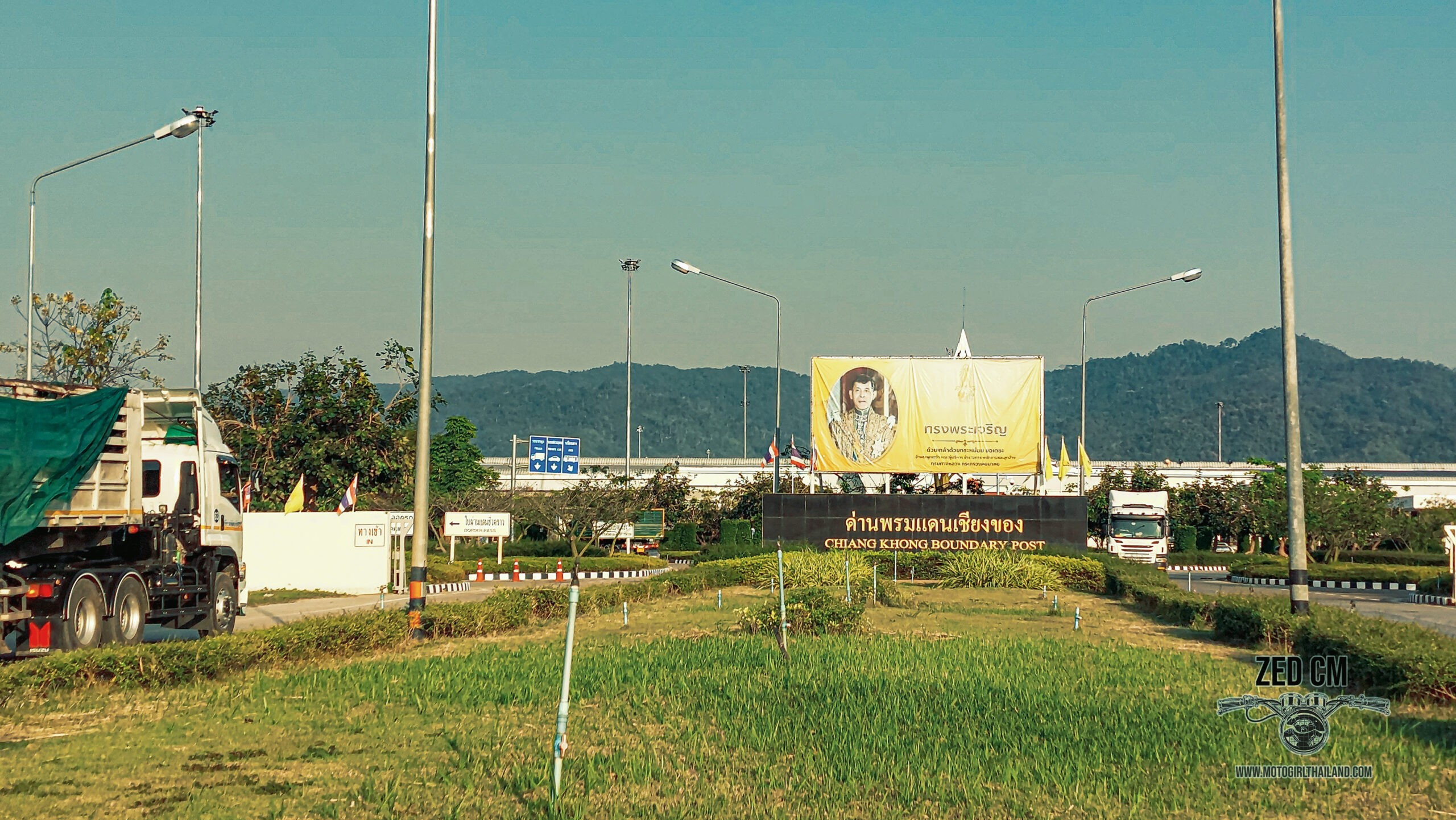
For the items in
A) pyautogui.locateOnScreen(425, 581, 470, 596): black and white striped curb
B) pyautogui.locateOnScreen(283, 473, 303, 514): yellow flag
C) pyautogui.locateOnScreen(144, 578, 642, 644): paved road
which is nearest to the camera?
pyautogui.locateOnScreen(144, 578, 642, 644): paved road

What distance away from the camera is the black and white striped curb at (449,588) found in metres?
42.5

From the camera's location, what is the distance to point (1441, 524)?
71188 mm

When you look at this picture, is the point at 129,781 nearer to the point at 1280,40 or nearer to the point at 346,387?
the point at 1280,40

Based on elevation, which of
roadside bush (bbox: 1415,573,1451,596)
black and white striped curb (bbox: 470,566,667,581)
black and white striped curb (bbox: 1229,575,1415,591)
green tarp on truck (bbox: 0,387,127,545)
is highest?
green tarp on truck (bbox: 0,387,127,545)

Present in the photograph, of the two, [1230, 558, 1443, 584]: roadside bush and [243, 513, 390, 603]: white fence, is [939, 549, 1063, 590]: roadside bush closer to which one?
[1230, 558, 1443, 584]: roadside bush

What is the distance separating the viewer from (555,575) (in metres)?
49.7

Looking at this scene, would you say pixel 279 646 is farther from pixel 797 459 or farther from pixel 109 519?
pixel 797 459

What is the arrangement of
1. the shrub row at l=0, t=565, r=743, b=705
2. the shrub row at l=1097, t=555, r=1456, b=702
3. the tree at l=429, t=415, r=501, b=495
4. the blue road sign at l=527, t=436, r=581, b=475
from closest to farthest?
the shrub row at l=0, t=565, r=743, b=705, the shrub row at l=1097, t=555, r=1456, b=702, the blue road sign at l=527, t=436, r=581, b=475, the tree at l=429, t=415, r=501, b=495

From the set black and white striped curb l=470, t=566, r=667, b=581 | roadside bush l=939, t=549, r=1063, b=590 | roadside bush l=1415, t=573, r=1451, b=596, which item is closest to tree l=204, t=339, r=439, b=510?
black and white striped curb l=470, t=566, r=667, b=581

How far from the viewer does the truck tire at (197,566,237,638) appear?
80.9 feet

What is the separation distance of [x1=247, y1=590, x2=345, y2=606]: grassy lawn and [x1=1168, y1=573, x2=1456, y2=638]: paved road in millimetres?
22983

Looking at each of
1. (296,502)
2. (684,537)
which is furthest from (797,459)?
(296,502)

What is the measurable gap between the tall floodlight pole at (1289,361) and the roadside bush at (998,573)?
17.8 m

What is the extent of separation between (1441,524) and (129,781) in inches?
2902
